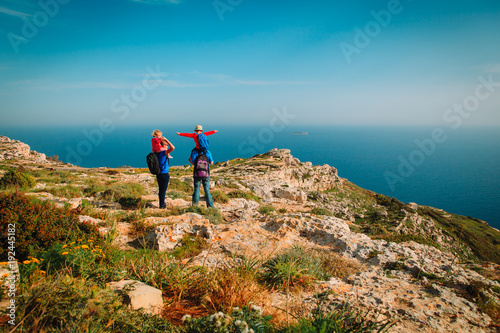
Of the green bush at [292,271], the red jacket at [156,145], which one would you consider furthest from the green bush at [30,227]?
the red jacket at [156,145]

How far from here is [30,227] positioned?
398cm

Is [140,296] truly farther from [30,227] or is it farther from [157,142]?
[157,142]

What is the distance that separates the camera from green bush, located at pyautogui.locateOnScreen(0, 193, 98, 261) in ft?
12.6

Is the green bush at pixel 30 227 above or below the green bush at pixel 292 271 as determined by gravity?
above

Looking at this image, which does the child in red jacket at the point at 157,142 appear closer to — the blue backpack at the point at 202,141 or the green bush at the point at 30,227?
the blue backpack at the point at 202,141

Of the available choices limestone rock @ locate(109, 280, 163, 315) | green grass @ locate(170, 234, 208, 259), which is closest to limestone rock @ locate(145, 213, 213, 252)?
green grass @ locate(170, 234, 208, 259)

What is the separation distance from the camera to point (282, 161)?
3991 cm

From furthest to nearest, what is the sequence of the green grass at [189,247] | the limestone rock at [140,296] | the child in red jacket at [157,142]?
the child in red jacket at [157,142] < the green grass at [189,247] < the limestone rock at [140,296]

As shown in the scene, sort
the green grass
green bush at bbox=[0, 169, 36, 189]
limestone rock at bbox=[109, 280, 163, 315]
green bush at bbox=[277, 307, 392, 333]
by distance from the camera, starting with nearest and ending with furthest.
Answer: green bush at bbox=[277, 307, 392, 333]
limestone rock at bbox=[109, 280, 163, 315]
the green grass
green bush at bbox=[0, 169, 36, 189]

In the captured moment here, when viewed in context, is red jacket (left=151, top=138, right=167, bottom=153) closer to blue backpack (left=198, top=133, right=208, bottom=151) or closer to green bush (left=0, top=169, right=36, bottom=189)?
blue backpack (left=198, top=133, right=208, bottom=151)

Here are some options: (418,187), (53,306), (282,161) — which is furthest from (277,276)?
(418,187)

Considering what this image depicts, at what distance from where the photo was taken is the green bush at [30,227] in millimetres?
3826

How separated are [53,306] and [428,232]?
140 ft

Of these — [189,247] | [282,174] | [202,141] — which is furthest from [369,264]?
[282,174]
